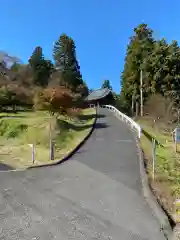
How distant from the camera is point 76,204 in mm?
6023

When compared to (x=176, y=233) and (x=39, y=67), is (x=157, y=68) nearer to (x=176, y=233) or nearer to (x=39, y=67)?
(x=176, y=233)

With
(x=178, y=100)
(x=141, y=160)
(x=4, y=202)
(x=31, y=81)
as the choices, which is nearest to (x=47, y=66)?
(x=31, y=81)

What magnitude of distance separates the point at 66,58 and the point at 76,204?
162 ft

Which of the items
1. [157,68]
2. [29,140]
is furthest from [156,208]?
[157,68]

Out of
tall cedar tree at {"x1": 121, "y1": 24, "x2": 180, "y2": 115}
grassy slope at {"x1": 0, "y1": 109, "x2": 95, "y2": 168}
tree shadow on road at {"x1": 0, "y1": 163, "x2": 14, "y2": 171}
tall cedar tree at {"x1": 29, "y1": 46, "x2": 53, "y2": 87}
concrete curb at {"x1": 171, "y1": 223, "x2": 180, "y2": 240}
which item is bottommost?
concrete curb at {"x1": 171, "y1": 223, "x2": 180, "y2": 240}

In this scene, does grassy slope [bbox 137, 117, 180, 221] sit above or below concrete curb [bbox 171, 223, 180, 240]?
above

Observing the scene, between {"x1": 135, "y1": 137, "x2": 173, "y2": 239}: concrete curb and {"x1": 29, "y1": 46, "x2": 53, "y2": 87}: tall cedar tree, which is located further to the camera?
{"x1": 29, "y1": 46, "x2": 53, "y2": 87}: tall cedar tree

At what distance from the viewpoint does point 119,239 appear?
4.44 m

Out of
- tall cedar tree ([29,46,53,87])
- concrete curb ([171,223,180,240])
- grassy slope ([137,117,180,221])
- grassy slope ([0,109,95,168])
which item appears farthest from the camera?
tall cedar tree ([29,46,53,87])

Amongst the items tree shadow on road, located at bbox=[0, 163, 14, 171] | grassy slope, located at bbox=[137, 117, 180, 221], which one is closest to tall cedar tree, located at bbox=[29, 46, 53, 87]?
grassy slope, located at bbox=[137, 117, 180, 221]

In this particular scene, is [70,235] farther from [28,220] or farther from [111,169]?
[111,169]

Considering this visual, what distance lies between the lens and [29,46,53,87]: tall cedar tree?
2018 inches

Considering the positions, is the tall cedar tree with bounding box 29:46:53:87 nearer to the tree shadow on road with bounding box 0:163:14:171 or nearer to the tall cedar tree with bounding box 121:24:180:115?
the tall cedar tree with bounding box 121:24:180:115

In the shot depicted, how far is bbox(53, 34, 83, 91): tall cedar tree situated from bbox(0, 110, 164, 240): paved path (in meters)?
43.3
